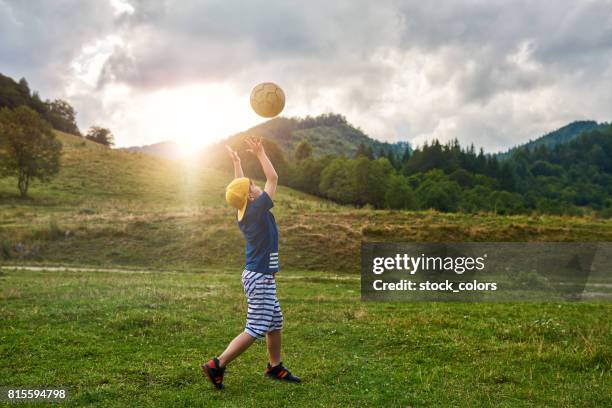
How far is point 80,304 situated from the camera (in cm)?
1418

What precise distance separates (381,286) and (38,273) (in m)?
15.6

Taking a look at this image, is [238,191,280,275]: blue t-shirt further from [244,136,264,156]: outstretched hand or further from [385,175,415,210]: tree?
[385,175,415,210]: tree

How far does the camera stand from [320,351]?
9969 millimetres

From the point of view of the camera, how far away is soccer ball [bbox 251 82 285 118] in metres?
10.6

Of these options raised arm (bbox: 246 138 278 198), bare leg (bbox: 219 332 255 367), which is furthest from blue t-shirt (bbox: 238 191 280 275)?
bare leg (bbox: 219 332 255 367)

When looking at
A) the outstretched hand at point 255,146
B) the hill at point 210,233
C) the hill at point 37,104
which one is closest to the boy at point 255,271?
the outstretched hand at point 255,146

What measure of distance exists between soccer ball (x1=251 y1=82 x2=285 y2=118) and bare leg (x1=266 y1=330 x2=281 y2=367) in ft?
15.5

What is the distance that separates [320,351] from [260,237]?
3.51 m

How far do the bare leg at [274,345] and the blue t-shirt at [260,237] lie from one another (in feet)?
3.26

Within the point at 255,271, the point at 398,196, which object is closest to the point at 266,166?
the point at 255,271

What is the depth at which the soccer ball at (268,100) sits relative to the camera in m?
10.6

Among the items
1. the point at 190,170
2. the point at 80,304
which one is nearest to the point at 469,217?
the point at 80,304

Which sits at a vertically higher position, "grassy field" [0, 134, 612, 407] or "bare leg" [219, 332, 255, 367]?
"bare leg" [219, 332, 255, 367]

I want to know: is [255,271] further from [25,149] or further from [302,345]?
[25,149]
